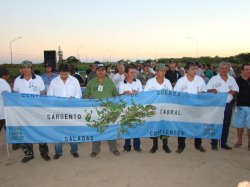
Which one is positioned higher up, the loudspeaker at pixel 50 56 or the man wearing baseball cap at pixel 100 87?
the loudspeaker at pixel 50 56

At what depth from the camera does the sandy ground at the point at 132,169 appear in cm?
577

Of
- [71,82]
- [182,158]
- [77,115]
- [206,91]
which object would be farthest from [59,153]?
[206,91]

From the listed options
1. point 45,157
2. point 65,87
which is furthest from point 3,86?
point 45,157

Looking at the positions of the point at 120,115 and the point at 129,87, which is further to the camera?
the point at 129,87

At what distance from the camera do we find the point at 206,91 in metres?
7.69

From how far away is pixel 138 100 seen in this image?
291 inches

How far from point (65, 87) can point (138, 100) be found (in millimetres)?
1715

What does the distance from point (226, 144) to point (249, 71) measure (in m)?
1.95

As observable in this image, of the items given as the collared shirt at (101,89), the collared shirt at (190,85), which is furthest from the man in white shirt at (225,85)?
the collared shirt at (101,89)

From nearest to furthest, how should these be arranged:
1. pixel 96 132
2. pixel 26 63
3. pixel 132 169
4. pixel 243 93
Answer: pixel 132 169 < pixel 26 63 < pixel 96 132 < pixel 243 93

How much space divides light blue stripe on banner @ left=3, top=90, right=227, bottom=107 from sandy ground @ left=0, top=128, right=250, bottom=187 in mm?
1234

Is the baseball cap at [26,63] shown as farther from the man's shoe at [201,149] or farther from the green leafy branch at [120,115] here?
the man's shoe at [201,149]

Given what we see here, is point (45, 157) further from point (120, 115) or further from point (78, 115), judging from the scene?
point (120, 115)

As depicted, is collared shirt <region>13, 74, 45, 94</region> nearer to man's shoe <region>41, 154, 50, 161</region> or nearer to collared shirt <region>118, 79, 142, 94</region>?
man's shoe <region>41, 154, 50, 161</region>
